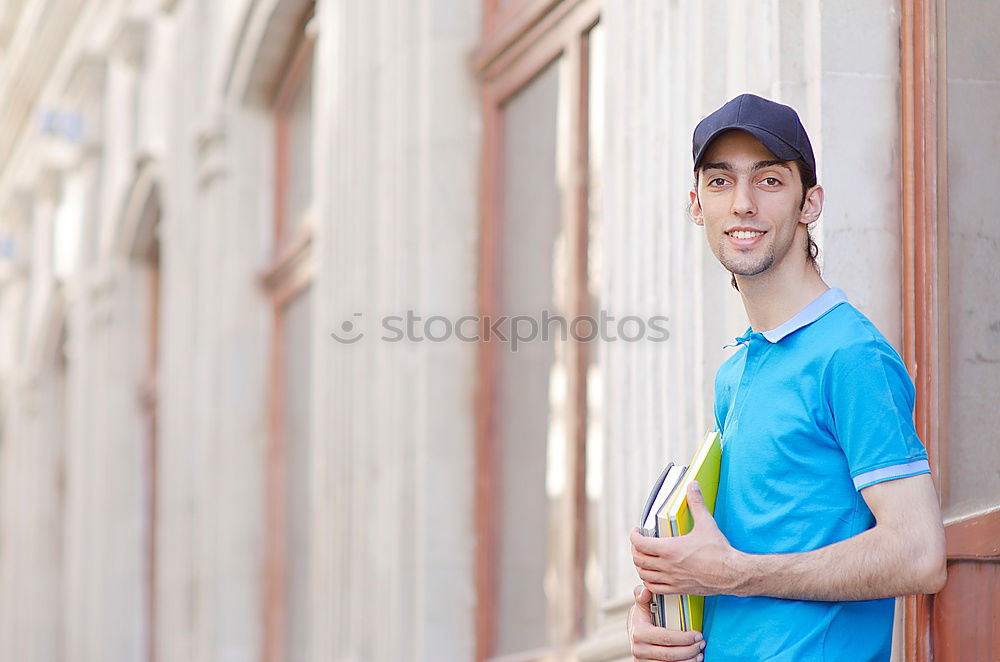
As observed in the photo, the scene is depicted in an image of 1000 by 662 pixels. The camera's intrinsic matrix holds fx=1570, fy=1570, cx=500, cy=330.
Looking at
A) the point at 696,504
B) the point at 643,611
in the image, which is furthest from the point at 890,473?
the point at 643,611

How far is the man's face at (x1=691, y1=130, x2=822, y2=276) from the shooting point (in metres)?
2.56

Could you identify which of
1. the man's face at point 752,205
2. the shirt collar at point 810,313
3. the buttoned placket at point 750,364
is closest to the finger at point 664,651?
the buttoned placket at point 750,364

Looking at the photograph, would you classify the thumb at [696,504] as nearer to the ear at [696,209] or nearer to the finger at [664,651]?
the finger at [664,651]

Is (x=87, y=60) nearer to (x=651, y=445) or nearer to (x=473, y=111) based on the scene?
(x=473, y=111)

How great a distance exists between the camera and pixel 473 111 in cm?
674

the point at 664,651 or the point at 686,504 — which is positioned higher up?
the point at 686,504

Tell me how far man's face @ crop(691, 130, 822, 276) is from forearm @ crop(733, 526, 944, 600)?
487 mm

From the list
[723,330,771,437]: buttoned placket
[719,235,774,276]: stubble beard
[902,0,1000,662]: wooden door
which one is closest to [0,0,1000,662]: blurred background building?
[902,0,1000,662]: wooden door

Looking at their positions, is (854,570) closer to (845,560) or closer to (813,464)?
(845,560)

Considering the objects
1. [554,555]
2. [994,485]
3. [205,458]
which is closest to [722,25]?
[994,485]

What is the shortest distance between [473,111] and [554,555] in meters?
2.04

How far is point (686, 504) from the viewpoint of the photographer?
8.19 ft

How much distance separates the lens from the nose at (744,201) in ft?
8.38

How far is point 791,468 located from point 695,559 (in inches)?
8.3
